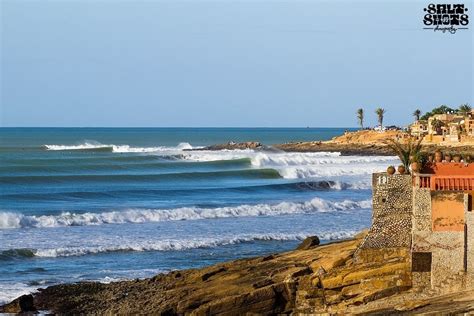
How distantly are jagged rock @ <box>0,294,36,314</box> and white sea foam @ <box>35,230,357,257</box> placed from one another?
23.7 feet

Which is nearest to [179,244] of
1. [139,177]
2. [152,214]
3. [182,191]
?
[152,214]

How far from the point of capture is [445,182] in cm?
1956

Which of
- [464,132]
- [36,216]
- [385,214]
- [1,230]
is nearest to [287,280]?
[385,214]

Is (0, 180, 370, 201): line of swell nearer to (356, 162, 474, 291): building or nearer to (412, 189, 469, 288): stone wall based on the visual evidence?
(356, 162, 474, 291): building

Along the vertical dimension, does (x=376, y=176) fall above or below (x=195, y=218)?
above

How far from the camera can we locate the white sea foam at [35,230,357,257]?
1145 inches

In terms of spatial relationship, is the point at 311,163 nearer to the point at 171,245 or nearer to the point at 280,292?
the point at 171,245

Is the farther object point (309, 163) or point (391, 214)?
point (309, 163)

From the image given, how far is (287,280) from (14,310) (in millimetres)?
6030

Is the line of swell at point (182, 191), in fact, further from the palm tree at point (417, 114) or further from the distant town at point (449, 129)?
the palm tree at point (417, 114)

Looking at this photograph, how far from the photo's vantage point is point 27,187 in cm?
5428

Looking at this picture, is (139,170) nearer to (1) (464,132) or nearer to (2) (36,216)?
(2) (36,216)

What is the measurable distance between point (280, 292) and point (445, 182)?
393 cm

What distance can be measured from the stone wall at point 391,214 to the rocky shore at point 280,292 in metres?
0.31
